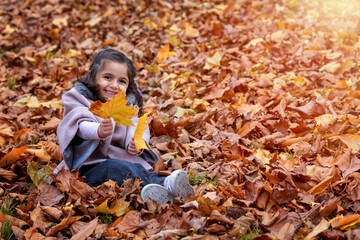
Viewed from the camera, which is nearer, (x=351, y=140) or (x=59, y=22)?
(x=351, y=140)

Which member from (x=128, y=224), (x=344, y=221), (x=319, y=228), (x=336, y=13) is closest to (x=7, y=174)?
(x=128, y=224)

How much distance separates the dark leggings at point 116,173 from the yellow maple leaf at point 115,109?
356 millimetres

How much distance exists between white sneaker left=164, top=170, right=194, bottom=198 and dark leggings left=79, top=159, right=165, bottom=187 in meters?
0.19

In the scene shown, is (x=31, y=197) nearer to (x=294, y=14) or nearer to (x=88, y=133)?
(x=88, y=133)

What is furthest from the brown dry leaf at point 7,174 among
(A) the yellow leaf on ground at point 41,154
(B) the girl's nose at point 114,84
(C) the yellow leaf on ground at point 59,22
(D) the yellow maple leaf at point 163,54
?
(C) the yellow leaf on ground at point 59,22

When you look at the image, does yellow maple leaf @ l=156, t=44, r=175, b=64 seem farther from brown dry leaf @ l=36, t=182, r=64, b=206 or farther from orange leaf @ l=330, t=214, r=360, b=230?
orange leaf @ l=330, t=214, r=360, b=230

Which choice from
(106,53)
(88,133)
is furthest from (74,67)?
(88,133)

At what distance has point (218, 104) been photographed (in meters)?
3.26

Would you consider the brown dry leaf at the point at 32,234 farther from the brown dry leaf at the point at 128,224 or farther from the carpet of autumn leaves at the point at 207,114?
the brown dry leaf at the point at 128,224

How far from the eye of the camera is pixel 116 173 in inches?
91.4

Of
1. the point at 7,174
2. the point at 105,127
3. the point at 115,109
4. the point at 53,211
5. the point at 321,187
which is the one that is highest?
the point at 115,109

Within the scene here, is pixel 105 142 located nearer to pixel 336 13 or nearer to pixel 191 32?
pixel 191 32

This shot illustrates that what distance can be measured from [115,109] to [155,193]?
54 centimetres

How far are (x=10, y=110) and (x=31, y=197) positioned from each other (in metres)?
1.48
